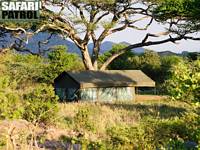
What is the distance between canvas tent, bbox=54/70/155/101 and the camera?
3794 centimetres

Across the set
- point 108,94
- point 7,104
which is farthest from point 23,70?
point 7,104

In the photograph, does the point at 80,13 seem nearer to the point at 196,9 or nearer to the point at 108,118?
the point at 196,9

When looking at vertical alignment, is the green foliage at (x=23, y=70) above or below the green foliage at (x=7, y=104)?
below

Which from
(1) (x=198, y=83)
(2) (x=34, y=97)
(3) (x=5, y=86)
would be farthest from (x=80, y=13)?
(1) (x=198, y=83)

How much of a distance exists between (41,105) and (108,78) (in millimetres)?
23177

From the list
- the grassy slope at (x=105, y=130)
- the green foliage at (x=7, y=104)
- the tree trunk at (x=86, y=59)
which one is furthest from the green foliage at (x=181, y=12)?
the green foliage at (x=7, y=104)

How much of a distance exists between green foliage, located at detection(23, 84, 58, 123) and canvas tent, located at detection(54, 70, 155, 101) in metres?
18.8

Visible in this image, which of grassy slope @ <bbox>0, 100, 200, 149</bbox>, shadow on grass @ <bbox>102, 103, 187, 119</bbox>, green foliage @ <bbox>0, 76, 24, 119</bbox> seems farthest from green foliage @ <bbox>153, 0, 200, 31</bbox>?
green foliage @ <bbox>0, 76, 24, 119</bbox>

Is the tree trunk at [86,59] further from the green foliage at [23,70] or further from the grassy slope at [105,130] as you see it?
the grassy slope at [105,130]

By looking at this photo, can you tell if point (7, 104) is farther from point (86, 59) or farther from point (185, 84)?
point (86, 59)

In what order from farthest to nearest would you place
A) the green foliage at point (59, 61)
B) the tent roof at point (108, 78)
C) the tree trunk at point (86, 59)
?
the green foliage at point (59, 61) → the tree trunk at point (86, 59) → the tent roof at point (108, 78)

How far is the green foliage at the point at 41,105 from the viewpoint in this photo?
16.7 meters

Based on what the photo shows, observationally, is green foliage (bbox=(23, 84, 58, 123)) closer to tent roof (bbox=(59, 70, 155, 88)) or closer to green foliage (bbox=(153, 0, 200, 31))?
green foliage (bbox=(153, 0, 200, 31))

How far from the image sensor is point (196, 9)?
32.5m
